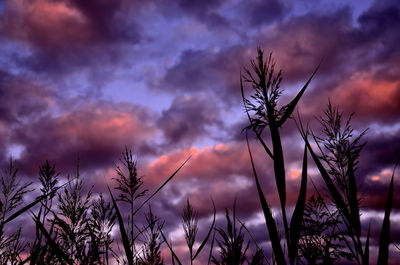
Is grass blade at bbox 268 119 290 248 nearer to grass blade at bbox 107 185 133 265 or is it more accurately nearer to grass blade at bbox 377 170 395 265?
grass blade at bbox 377 170 395 265

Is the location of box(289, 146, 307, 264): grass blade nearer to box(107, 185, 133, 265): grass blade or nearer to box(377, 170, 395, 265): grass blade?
box(377, 170, 395, 265): grass blade

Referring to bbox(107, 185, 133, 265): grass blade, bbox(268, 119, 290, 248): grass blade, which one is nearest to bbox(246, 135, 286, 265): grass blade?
bbox(268, 119, 290, 248): grass blade

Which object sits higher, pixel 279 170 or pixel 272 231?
pixel 279 170

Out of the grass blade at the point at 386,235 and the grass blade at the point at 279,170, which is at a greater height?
the grass blade at the point at 279,170

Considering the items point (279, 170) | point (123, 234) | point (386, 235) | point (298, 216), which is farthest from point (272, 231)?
point (123, 234)

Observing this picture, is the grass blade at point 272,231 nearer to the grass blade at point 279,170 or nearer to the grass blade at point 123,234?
the grass blade at point 279,170

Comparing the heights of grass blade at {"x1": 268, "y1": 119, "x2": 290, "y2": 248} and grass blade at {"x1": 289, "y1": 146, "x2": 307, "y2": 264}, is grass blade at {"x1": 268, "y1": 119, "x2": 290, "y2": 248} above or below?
above

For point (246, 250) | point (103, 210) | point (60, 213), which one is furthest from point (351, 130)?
point (60, 213)

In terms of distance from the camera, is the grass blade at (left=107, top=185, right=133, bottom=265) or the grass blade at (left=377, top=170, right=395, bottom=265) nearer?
the grass blade at (left=377, top=170, right=395, bottom=265)

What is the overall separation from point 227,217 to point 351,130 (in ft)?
7.08

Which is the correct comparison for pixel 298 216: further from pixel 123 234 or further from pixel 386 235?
pixel 123 234

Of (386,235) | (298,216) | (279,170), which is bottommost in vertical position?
(386,235)

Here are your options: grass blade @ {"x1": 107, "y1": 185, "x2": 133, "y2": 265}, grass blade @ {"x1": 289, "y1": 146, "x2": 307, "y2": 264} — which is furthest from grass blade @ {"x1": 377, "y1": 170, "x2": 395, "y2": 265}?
grass blade @ {"x1": 107, "y1": 185, "x2": 133, "y2": 265}

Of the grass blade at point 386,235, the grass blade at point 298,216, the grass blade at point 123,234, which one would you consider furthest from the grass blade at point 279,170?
the grass blade at point 123,234
